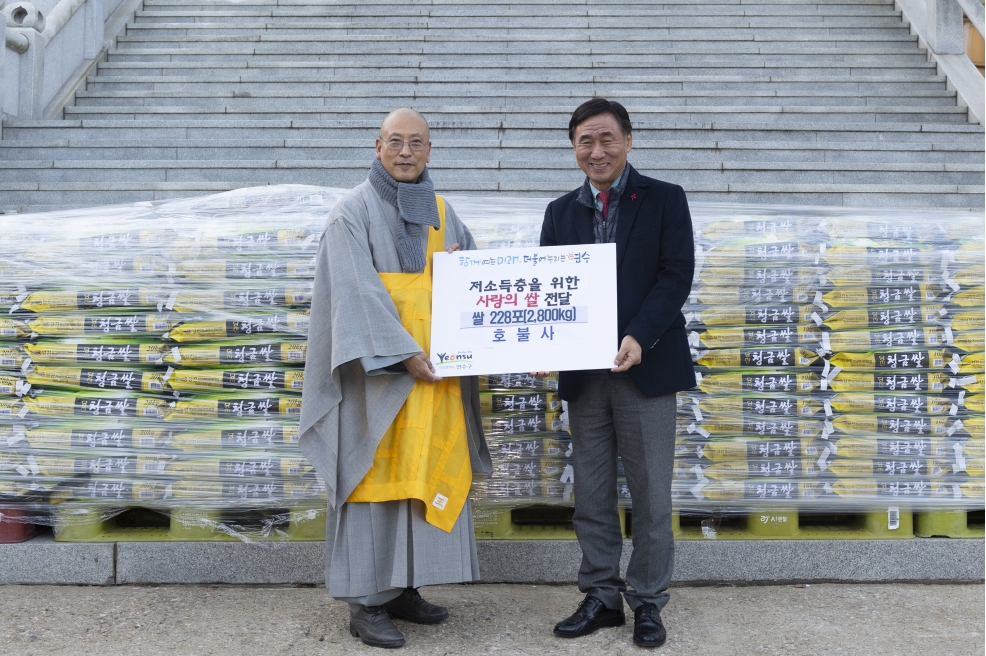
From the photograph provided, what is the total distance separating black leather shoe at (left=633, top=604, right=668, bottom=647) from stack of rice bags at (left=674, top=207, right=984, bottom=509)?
0.67m

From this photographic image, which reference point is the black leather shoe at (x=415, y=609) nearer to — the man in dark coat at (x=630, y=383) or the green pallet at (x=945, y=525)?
the man in dark coat at (x=630, y=383)

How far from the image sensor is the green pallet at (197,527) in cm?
376

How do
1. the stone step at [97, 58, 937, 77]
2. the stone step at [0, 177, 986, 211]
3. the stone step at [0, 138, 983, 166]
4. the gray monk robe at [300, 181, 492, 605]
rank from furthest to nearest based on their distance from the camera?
the stone step at [97, 58, 937, 77] < the stone step at [0, 138, 983, 166] < the stone step at [0, 177, 986, 211] < the gray monk robe at [300, 181, 492, 605]

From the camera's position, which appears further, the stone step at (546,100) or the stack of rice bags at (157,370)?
the stone step at (546,100)

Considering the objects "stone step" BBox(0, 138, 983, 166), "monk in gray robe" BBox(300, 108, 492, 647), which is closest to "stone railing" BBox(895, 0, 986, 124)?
"stone step" BBox(0, 138, 983, 166)

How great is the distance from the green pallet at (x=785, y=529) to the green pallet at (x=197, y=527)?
1.65 metres

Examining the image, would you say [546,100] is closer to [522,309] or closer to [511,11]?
[511,11]

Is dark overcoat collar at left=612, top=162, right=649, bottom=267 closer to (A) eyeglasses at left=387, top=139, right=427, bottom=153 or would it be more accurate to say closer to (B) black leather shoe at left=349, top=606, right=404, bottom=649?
Answer: (A) eyeglasses at left=387, top=139, right=427, bottom=153

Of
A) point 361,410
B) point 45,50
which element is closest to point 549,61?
point 45,50

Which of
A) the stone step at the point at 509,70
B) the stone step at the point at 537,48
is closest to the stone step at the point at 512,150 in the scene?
the stone step at the point at 509,70

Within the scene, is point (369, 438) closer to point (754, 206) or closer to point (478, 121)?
point (754, 206)

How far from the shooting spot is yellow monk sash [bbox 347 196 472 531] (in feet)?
10.1

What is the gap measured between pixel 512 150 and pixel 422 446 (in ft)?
14.7

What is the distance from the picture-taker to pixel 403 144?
124 inches
